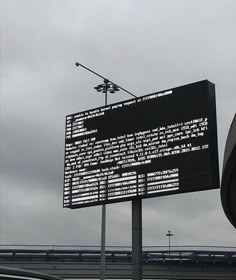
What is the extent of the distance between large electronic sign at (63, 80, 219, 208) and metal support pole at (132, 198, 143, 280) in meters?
0.89

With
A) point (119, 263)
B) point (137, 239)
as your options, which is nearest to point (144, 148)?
point (137, 239)

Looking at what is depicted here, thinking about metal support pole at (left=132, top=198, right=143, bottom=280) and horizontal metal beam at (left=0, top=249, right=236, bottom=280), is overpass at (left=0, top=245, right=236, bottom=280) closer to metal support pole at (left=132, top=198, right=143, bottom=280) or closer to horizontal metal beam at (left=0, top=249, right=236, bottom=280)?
horizontal metal beam at (left=0, top=249, right=236, bottom=280)

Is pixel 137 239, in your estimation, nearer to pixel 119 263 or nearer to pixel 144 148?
pixel 144 148

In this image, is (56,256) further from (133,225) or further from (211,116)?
(211,116)

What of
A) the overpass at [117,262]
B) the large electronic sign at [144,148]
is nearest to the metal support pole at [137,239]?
the large electronic sign at [144,148]

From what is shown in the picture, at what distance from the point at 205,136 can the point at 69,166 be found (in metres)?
5.63

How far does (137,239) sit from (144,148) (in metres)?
3.46

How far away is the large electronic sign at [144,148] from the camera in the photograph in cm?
1988

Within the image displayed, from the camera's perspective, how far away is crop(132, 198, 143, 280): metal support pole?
21859 millimetres

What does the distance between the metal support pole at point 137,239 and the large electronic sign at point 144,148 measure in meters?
0.89

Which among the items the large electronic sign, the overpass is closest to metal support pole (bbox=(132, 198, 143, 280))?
the large electronic sign

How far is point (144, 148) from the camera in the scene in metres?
21.2

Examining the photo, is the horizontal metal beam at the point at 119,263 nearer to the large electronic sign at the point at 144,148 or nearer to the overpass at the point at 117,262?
the overpass at the point at 117,262

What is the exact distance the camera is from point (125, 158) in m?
21.4
